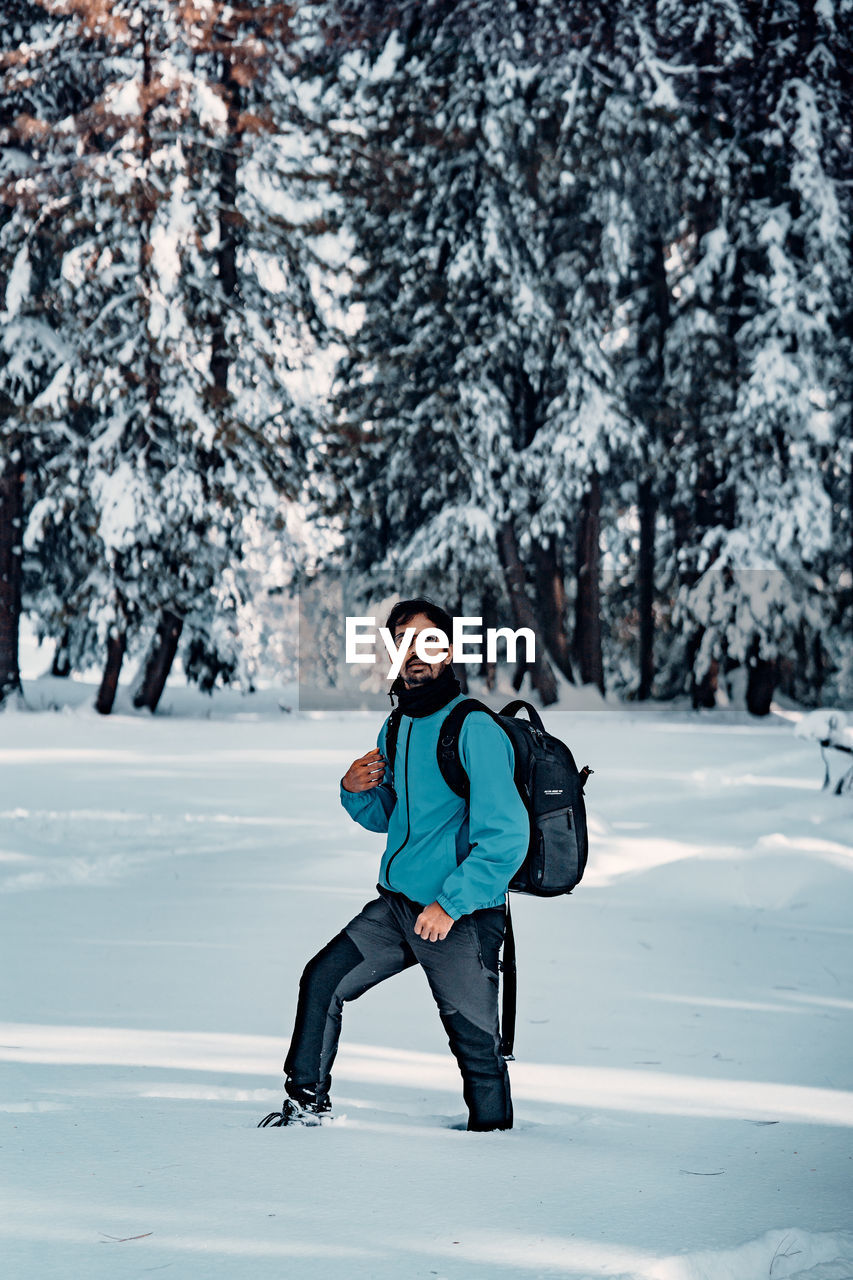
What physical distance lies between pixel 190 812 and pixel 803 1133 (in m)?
8.75

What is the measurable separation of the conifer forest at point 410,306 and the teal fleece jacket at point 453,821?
65.3ft

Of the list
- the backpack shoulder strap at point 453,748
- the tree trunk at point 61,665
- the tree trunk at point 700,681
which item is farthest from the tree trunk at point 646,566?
the backpack shoulder strap at point 453,748

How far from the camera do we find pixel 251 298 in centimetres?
2608

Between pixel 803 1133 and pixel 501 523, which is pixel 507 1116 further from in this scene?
pixel 501 523

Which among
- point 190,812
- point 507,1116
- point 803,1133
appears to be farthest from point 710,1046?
point 190,812

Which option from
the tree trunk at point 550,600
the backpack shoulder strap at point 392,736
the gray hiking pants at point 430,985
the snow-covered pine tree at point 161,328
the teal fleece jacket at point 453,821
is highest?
the snow-covered pine tree at point 161,328

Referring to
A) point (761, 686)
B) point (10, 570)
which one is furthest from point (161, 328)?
point (761, 686)

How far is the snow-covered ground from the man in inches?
8.2

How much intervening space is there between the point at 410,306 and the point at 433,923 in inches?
978

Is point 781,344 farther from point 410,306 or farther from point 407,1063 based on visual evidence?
point 407,1063

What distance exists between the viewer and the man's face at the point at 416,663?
388 cm

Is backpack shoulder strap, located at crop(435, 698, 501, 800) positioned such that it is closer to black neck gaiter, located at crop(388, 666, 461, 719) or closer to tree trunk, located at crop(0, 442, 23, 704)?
black neck gaiter, located at crop(388, 666, 461, 719)
